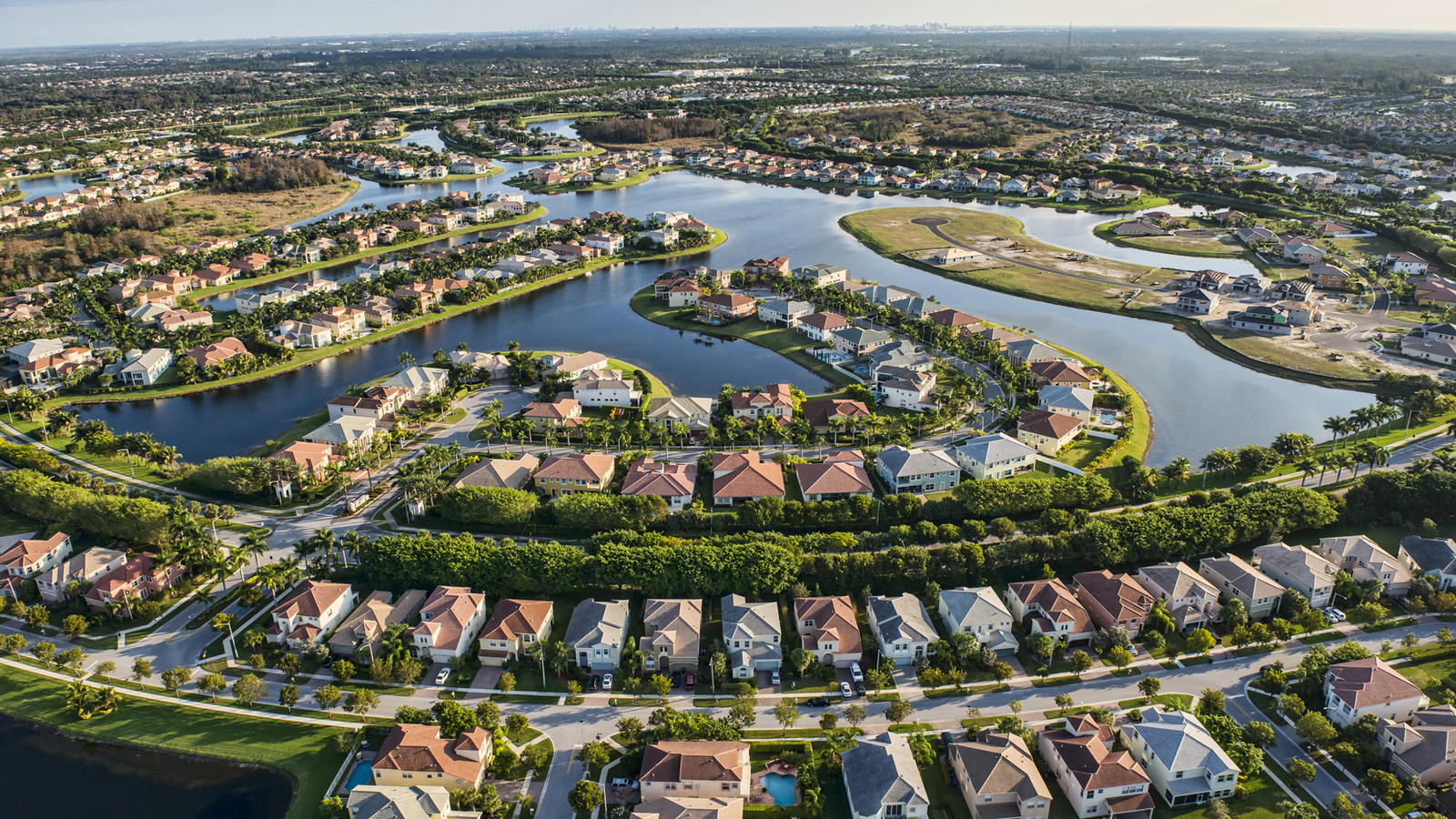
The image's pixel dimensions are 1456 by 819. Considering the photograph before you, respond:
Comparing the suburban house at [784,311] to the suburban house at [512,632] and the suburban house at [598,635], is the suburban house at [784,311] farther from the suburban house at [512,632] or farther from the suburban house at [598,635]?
the suburban house at [512,632]

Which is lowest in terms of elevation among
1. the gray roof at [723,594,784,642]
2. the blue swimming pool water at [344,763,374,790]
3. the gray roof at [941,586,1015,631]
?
the blue swimming pool water at [344,763,374,790]

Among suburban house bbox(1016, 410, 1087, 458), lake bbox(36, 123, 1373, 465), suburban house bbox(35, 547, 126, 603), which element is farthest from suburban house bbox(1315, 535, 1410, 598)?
suburban house bbox(35, 547, 126, 603)

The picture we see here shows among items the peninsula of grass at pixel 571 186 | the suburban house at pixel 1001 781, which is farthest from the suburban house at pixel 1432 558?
the peninsula of grass at pixel 571 186

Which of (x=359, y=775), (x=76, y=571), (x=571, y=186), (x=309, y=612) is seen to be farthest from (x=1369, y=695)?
(x=571, y=186)

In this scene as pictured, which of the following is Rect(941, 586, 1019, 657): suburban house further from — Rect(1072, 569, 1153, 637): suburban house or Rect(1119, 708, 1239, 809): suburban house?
Rect(1119, 708, 1239, 809): suburban house

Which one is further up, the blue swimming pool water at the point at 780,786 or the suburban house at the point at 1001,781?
the suburban house at the point at 1001,781

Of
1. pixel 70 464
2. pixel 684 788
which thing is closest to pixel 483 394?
pixel 70 464

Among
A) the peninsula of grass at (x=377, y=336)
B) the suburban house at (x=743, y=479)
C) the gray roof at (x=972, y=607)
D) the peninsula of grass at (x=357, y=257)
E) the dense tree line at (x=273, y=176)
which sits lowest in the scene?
the gray roof at (x=972, y=607)
